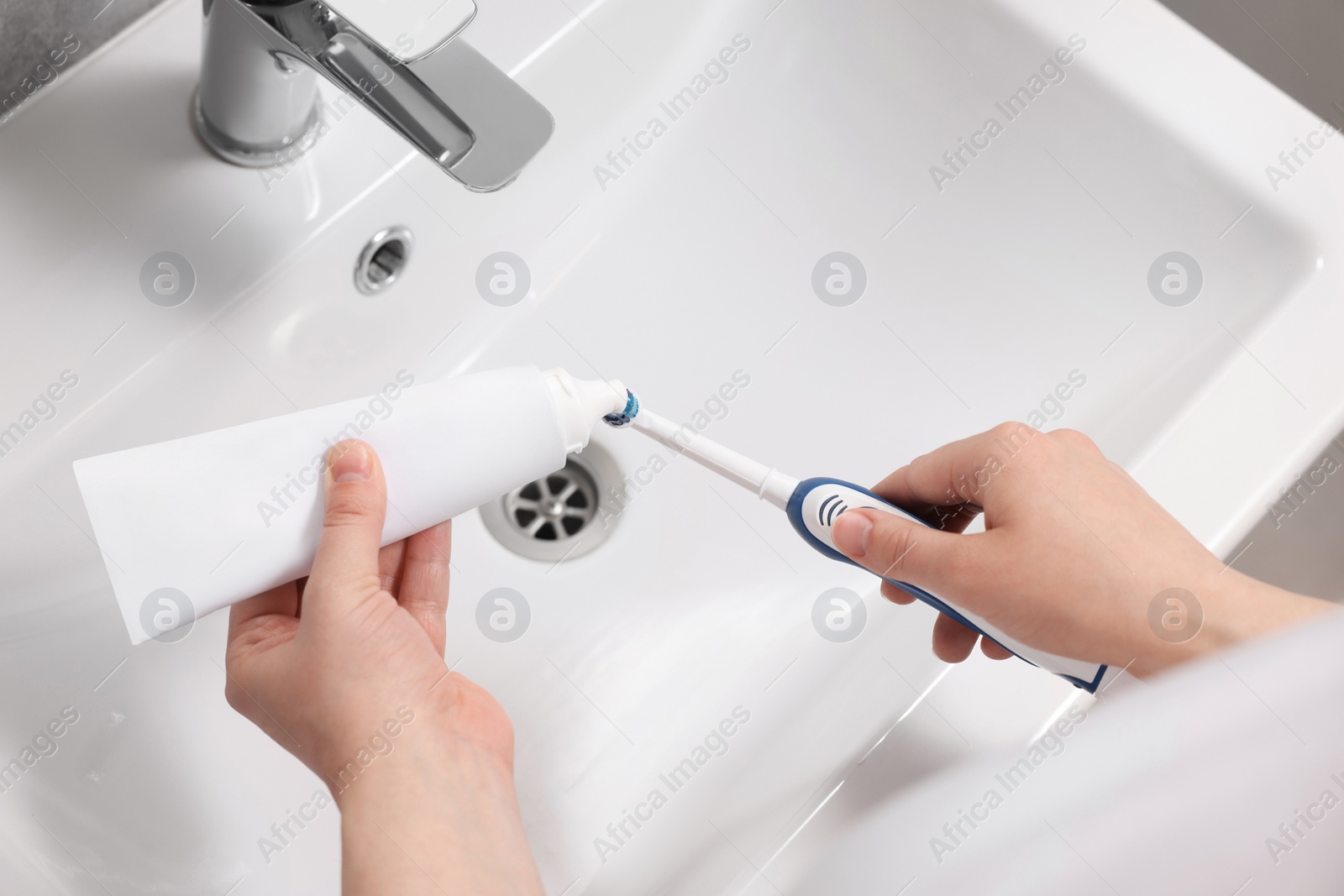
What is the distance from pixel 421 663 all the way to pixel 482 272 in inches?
8.3

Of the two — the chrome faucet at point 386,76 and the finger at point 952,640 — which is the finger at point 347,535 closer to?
the chrome faucet at point 386,76

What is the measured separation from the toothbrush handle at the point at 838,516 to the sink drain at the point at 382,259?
8.2 inches

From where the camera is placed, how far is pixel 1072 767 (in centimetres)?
29

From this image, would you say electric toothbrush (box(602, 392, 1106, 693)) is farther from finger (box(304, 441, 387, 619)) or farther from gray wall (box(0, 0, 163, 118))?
gray wall (box(0, 0, 163, 118))

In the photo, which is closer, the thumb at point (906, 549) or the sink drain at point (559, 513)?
the thumb at point (906, 549)

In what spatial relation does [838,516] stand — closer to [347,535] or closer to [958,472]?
[958,472]

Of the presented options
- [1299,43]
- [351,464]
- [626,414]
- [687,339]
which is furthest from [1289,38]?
[351,464]

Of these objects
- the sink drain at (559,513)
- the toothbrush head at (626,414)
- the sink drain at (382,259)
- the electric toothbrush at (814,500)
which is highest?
the electric toothbrush at (814,500)

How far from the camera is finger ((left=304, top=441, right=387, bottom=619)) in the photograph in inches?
12.6

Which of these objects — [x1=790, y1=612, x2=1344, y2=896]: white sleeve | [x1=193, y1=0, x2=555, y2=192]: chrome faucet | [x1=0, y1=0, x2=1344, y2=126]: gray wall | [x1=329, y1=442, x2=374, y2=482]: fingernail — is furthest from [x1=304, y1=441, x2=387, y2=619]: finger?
[x1=0, y1=0, x2=1344, y2=126]: gray wall

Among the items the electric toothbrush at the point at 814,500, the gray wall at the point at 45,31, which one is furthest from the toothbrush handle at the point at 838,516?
the gray wall at the point at 45,31

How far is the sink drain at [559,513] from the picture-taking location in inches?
19.3

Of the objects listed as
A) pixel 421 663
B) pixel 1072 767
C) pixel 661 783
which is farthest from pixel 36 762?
pixel 1072 767

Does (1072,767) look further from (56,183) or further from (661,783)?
(56,183)
